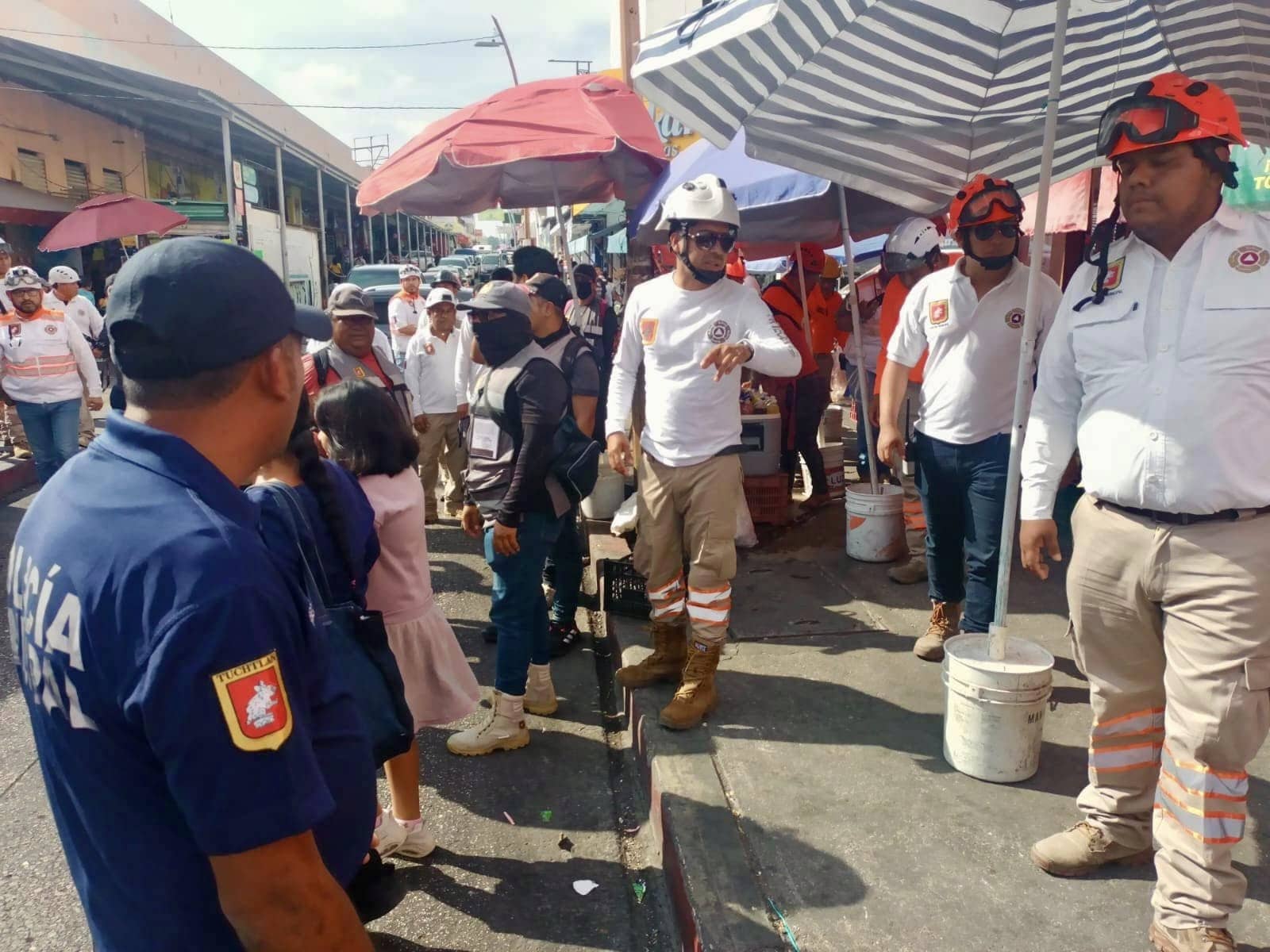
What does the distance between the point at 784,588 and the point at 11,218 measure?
17.5 meters

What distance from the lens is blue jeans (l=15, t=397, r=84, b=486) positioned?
281 inches

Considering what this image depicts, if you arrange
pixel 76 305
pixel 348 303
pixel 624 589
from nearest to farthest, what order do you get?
pixel 624 589
pixel 348 303
pixel 76 305

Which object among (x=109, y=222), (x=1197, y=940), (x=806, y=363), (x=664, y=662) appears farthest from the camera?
(x=109, y=222)

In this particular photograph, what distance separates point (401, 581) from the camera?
3.05 m

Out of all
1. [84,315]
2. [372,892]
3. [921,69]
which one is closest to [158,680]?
[372,892]

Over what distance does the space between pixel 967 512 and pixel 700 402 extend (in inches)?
51.3

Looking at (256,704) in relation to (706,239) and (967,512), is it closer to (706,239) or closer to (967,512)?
→ (706,239)

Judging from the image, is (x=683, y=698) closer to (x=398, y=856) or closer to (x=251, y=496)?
(x=398, y=856)

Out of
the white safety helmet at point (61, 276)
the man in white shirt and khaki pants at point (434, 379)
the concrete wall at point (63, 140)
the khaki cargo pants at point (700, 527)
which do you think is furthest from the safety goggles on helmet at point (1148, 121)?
the concrete wall at point (63, 140)

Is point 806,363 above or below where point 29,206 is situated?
below

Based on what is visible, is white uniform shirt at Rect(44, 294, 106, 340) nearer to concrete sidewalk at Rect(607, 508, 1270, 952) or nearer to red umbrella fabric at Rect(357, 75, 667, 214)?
red umbrella fabric at Rect(357, 75, 667, 214)

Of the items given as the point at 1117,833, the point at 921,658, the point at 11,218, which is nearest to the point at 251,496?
the point at 1117,833

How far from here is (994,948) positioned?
2.38 metres

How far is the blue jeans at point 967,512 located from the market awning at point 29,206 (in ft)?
58.9
